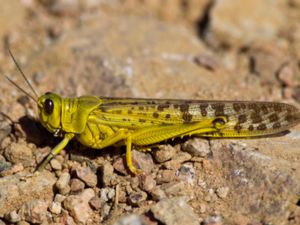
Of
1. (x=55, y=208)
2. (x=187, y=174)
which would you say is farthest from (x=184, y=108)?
(x=55, y=208)

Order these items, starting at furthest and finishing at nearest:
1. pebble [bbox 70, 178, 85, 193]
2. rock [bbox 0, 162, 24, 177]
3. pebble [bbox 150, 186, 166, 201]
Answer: rock [bbox 0, 162, 24, 177]
pebble [bbox 70, 178, 85, 193]
pebble [bbox 150, 186, 166, 201]

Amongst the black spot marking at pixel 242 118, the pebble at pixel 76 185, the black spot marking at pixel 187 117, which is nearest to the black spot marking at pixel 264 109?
the black spot marking at pixel 242 118

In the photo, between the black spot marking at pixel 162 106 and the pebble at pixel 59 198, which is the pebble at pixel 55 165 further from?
the black spot marking at pixel 162 106

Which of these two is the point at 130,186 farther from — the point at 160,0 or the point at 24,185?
the point at 160,0

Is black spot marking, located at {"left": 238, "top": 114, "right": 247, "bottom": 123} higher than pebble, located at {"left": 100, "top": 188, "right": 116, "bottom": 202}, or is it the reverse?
black spot marking, located at {"left": 238, "top": 114, "right": 247, "bottom": 123}

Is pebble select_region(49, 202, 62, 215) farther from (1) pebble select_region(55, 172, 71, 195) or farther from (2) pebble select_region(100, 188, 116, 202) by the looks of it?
(2) pebble select_region(100, 188, 116, 202)

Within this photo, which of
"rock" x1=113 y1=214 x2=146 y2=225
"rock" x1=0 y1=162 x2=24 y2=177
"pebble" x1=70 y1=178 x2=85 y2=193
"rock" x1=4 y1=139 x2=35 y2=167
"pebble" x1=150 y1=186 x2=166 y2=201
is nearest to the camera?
"rock" x1=113 y1=214 x2=146 y2=225

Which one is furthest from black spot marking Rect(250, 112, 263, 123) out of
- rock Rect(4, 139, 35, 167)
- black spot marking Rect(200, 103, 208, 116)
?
rock Rect(4, 139, 35, 167)

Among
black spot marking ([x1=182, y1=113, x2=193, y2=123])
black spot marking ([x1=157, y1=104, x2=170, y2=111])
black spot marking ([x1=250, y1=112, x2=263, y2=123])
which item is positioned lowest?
black spot marking ([x1=182, y1=113, x2=193, y2=123])
